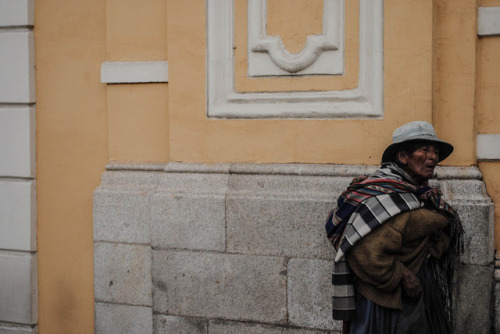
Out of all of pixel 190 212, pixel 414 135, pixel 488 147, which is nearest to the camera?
pixel 414 135

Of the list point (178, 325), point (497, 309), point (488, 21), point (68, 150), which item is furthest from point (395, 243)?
point (68, 150)

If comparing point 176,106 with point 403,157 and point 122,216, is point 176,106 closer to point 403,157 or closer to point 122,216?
point 122,216

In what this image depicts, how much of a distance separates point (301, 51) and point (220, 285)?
5.94ft

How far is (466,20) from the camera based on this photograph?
13.8 feet

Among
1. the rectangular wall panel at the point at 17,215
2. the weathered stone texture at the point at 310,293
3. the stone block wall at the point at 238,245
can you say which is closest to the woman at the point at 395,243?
the stone block wall at the point at 238,245

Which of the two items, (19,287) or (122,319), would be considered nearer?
(122,319)

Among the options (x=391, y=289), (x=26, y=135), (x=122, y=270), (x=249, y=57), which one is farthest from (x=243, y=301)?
(x=26, y=135)

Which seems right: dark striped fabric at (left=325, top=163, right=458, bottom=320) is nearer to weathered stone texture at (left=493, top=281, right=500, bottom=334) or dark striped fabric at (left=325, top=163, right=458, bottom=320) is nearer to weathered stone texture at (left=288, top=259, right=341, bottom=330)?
weathered stone texture at (left=288, top=259, right=341, bottom=330)

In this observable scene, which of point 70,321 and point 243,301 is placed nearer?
point 243,301

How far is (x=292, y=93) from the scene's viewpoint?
14.7 ft

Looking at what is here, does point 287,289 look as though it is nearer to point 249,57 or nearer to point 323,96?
point 323,96

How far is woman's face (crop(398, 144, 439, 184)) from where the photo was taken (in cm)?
355

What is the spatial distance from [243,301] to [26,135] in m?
Answer: 2.39

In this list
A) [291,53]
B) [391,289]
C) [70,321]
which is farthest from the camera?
[70,321]
